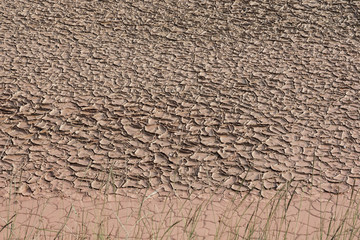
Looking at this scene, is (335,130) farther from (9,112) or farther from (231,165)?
(9,112)

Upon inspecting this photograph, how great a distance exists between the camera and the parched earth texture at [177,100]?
1308mm

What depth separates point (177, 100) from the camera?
1613 millimetres

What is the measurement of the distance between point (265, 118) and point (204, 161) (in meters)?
0.26

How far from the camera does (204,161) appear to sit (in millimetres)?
1365

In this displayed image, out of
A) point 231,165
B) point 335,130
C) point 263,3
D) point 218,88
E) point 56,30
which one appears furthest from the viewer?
point 263,3

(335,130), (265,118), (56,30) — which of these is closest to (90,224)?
(265,118)

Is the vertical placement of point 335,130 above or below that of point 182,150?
above

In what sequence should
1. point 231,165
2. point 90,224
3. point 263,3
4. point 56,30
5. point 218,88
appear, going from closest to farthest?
point 90,224 < point 231,165 < point 218,88 < point 56,30 < point 263,3

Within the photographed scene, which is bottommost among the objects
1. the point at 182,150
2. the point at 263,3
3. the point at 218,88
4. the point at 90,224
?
the point at 90,224

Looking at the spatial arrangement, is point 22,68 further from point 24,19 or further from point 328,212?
point 328,212

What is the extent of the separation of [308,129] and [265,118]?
4.6 inches

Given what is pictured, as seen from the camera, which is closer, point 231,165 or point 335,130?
point 231,165

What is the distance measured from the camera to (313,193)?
126 cm

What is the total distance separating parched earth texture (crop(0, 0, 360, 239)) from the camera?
131 centimetres
